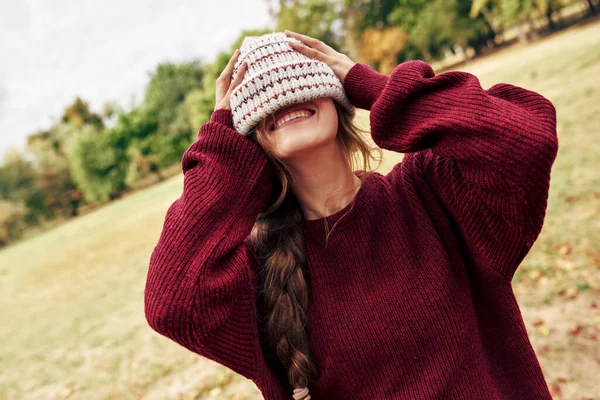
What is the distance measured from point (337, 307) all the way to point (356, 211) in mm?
410

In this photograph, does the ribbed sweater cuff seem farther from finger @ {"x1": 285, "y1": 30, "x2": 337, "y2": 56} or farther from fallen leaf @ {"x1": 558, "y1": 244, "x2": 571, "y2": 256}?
fallen leaf @ {"x1": 558, "y1": 244, "x2": 571, "y2": 256}

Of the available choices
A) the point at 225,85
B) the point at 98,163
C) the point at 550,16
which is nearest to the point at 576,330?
the point at 225,85

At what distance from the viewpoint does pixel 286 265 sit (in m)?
1.72

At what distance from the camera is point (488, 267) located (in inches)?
63.1

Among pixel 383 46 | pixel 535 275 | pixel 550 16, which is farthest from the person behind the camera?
pixel 383 46

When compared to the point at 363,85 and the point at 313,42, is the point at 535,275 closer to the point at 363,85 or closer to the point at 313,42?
the point at 363,85

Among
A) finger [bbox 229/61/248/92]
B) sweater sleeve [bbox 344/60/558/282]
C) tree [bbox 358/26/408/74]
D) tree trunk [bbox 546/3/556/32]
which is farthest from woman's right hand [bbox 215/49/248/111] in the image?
tree [bbox 358/26/408/74]

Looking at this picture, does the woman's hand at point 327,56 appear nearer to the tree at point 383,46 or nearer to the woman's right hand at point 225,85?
the woman's right hand at point 225,85

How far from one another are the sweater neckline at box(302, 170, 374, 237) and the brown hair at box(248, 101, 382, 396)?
5 cm

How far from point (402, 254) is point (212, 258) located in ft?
2.45

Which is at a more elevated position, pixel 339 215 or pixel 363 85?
pixel 363 85

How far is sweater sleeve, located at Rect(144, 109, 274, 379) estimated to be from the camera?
149 cm

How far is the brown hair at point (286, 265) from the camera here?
5.43 feet

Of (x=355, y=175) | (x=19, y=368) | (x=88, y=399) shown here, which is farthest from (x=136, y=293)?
(x=355, y=175)
